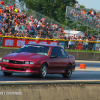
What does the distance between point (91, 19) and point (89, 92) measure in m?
35.6

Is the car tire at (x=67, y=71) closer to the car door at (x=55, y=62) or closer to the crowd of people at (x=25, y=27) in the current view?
the car door at (x=55, y=62)

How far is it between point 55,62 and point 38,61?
1273 millimetres

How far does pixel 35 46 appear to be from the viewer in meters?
11.5

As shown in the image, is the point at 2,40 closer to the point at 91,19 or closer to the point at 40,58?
the point at 40,58

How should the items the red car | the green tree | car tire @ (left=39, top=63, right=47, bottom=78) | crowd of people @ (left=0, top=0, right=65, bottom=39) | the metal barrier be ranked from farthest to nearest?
A: the green tree → the metal barrier → crowd of people @ (left=0, top=0, right=65, bottom=39) → car tire @ (left=39, top=63, right=47, bottom=78) → the red car

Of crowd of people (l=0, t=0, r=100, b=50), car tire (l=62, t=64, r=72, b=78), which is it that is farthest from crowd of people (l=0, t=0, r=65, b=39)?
car tire (l=62, t=64, r=72, b=78)

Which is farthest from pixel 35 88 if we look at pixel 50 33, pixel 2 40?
pixel 50 33

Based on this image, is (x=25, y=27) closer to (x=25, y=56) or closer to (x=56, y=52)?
(x=56, y=52)

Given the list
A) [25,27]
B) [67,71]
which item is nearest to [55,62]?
[67,71]

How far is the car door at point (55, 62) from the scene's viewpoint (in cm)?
1116

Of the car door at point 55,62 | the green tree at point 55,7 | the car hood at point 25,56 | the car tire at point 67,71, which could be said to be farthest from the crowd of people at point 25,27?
the green tree at point 55,7

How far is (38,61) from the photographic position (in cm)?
1031

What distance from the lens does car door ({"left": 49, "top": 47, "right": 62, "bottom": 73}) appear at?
11156mm

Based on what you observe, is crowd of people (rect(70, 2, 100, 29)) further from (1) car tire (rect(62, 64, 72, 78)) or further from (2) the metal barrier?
(1) car tire (rect(62, 64, 72, 78))
